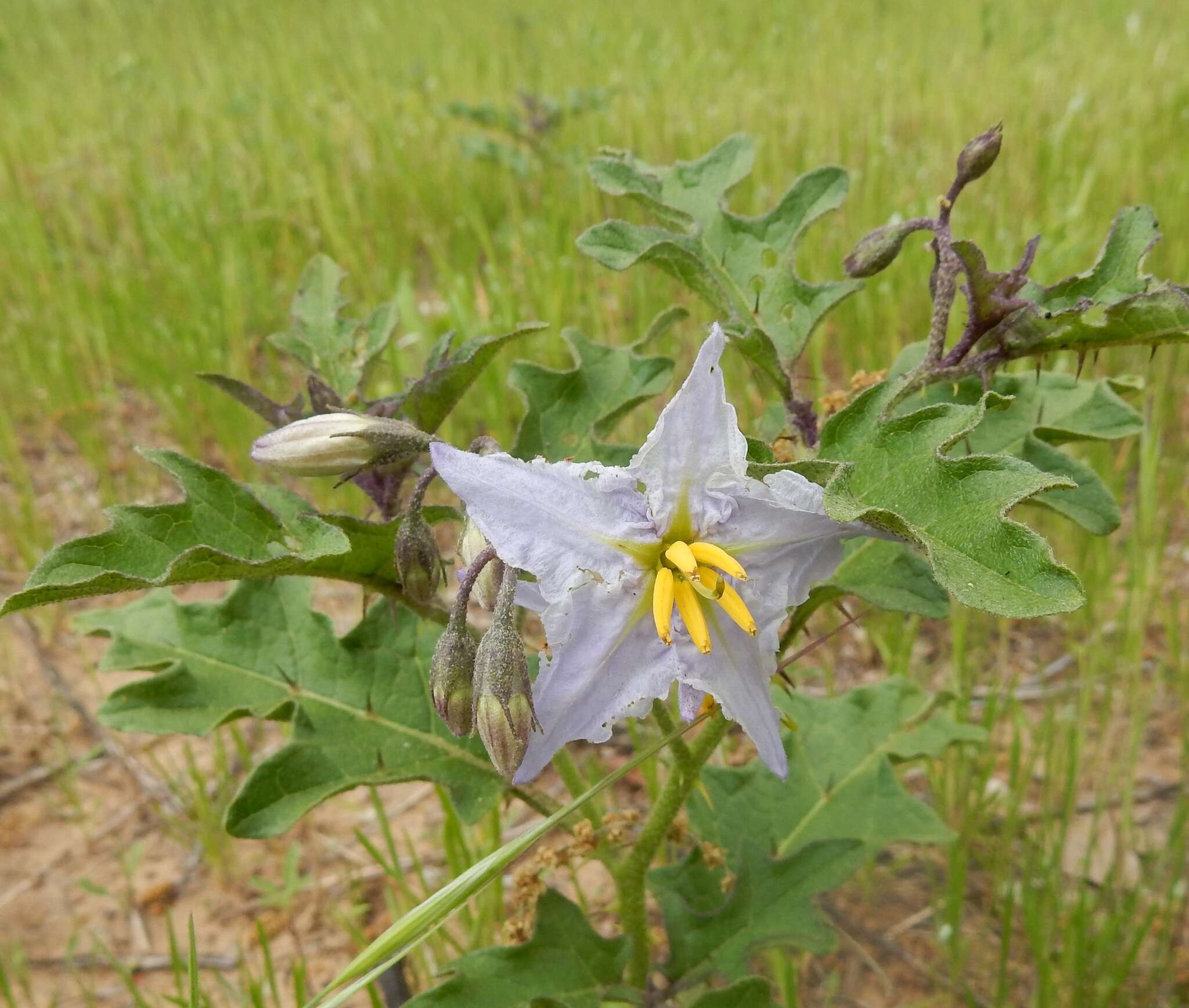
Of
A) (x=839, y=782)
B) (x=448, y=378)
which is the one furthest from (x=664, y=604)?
(x=839, y=782)

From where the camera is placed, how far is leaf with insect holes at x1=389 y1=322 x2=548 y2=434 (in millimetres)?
1366

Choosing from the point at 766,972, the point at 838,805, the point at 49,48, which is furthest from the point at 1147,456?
the point at 49,48

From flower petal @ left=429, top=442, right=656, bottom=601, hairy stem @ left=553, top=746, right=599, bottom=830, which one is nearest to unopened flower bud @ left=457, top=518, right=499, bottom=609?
flower petal @ left=429, top=442, right=656, bottom=601

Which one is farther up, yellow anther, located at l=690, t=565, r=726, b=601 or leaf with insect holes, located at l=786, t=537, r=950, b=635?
leaf with insect holes, located at l=786, t=537, r=950, b=635

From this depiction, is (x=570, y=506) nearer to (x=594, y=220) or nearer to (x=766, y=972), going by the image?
(x=766, y=972)

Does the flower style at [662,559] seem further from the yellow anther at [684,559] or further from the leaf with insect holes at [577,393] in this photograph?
the leaf with insect holes at [577,393]

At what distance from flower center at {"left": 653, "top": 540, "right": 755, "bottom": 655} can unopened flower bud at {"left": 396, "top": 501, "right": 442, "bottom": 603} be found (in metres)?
0.31

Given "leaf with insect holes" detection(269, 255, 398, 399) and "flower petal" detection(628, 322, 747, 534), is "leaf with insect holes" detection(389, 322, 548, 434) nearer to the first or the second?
"leaf with insect holes" detection(269, 255, 398, 399)

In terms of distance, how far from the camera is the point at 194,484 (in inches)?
48.7

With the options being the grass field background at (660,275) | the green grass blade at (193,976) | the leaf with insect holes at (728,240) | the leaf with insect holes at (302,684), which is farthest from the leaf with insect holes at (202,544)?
the grass field background at (660,275)

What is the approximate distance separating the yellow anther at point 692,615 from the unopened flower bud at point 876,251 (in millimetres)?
617

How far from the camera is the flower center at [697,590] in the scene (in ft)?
3.55

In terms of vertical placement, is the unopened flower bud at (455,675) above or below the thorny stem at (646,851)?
above

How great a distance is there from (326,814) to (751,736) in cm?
203
